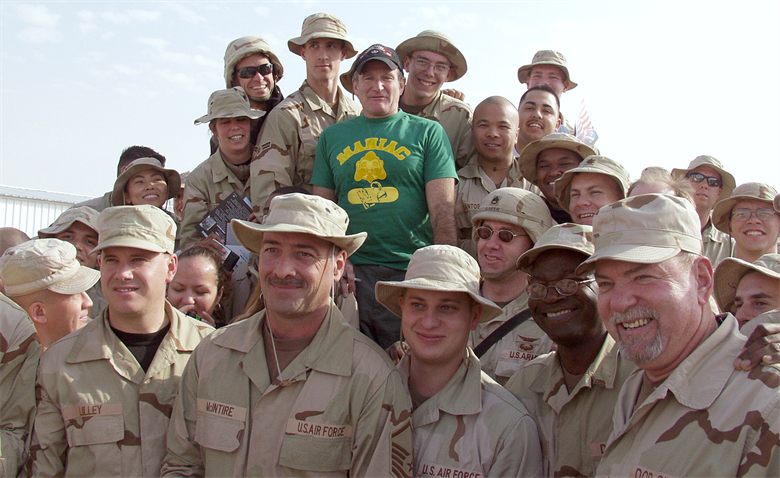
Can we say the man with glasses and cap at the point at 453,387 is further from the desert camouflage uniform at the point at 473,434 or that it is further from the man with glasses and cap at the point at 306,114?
the man with glasses and cap at the point at 306,114

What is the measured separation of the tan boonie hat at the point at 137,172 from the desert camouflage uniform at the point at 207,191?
218 millimetres

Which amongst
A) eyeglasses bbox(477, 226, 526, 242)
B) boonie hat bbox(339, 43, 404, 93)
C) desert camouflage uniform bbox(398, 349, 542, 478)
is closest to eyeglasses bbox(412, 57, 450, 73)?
boonie hat bbox(339, 43, 404, 93)

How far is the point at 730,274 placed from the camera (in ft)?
13.5

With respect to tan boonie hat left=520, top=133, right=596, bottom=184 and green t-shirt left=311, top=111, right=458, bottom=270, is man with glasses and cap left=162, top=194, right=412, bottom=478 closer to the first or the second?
green t-shirt left=311, top=111, right=458, bottom=270

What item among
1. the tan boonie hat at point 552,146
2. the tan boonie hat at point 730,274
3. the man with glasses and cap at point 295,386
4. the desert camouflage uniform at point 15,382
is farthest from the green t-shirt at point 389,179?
the desert camouflage uniform at point 15,382

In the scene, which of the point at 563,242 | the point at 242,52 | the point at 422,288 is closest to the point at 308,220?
the point at 422,288

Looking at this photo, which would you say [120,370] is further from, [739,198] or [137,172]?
[739,198]

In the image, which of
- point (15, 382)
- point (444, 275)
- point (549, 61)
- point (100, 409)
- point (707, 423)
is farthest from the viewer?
point (549, 61)

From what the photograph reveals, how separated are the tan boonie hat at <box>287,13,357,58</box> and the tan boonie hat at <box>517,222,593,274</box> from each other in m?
3.63

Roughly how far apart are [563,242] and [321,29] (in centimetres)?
392

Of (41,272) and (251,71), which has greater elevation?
(251,71)

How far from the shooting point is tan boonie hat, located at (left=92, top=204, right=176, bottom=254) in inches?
152

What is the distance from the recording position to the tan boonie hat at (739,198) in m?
6.20

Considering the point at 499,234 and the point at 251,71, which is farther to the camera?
the point at 251,71
